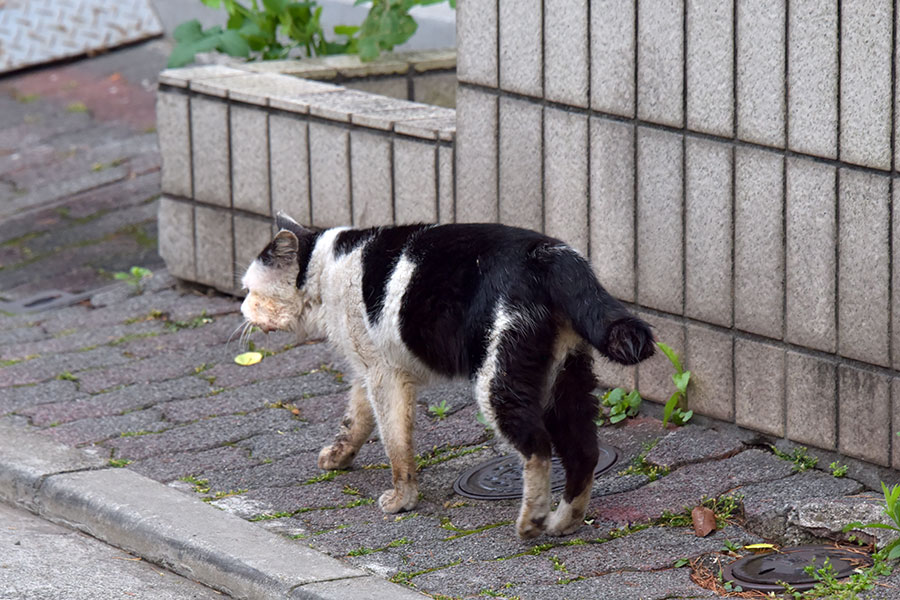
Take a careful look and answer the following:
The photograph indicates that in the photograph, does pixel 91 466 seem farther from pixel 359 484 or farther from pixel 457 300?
pixel 457 300

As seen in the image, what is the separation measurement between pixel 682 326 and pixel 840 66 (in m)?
1.11

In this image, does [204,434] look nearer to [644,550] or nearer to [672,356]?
[672,356]

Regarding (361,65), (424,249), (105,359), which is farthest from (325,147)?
(424,249)

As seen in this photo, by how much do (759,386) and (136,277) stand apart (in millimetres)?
3557

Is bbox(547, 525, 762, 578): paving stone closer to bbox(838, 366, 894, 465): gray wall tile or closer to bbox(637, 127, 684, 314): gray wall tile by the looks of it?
bbox(838, 366, 894, 465): gray wall tile

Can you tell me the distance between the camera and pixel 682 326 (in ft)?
15.2

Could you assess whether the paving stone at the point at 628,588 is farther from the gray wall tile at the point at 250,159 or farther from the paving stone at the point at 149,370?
the gray wall tile at the point at 250,159

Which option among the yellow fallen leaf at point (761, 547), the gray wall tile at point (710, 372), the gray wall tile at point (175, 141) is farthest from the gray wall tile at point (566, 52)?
the gray wall tile at point (175, 141)

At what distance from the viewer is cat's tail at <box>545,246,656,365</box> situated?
11.7 feet

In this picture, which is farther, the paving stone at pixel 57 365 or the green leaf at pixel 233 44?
the green leaf at pixel 233 44

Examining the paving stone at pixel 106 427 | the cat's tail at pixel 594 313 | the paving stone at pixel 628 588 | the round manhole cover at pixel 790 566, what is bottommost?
the paving stone at pixel 106 427

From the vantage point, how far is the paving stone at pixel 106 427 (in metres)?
4.98

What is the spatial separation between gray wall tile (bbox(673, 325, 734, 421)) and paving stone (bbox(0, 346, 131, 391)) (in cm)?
257

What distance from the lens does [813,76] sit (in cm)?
404
